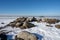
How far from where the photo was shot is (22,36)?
11234 mm

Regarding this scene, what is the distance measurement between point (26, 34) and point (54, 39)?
2.90 m

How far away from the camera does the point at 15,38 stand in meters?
11.3

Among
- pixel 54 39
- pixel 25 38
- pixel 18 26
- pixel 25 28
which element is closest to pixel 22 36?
pixel 25 38

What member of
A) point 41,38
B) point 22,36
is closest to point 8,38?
point 22,36

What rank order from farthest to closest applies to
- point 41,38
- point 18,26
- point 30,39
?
point 18,26 < point 41,38 < point 30,39

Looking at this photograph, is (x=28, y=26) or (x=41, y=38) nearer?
(x=41, y=38)

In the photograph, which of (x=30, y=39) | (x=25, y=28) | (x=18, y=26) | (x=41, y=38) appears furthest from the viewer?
(x=18, y=26)

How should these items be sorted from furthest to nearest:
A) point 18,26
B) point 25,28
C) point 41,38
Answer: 1. point 18,26
2. point 25,28
3. point 41,38

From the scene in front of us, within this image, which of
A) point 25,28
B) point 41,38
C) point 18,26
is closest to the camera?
point 41,38

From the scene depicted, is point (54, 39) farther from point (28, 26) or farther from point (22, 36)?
point (28, 26)

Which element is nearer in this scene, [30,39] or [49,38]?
[30,39]

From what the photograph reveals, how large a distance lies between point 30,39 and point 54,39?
249 centimetres

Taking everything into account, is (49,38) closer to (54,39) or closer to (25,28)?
(54,39)

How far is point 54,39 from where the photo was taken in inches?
438
